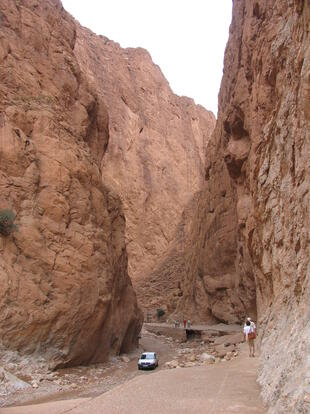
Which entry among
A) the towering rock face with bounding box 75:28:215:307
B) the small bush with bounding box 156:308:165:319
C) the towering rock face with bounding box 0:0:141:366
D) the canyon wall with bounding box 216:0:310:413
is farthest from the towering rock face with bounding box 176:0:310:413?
the towering rock face with bounding box 75:28:215:307

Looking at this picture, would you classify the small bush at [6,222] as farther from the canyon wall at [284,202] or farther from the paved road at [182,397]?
the canyon wall at [284,202]

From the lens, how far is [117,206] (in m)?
24.9

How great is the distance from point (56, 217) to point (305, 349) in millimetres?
14567

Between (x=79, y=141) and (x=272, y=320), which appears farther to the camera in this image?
(x=79, y=141)

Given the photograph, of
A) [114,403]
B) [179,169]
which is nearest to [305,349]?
[114,403]

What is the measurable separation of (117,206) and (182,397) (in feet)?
57.5

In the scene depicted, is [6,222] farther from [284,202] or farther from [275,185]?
[284,202]

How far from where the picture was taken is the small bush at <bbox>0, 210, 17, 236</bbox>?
15.9m

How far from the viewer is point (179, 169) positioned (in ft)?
263

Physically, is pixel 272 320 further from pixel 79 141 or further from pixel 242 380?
pixel 79 141

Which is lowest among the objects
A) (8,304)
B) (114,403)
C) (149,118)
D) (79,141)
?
(114,403)

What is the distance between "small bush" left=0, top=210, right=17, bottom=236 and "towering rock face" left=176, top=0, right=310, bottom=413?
9226mm

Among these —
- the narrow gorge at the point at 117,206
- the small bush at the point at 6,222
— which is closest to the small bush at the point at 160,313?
the narrow gorge at the point at 117,206

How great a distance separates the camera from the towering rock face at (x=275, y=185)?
650 cm
